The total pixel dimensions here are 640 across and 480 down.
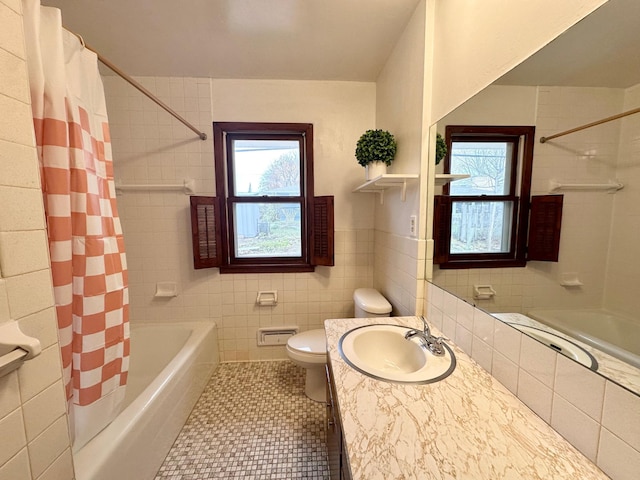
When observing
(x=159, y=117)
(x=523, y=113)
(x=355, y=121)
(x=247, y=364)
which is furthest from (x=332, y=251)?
(x=159, y=117)

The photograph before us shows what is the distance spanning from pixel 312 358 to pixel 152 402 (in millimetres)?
865

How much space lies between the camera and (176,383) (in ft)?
4.71

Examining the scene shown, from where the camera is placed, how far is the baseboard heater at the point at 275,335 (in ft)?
7.00

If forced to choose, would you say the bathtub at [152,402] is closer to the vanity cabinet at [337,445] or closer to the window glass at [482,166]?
the vanity cabinet at [337,445]

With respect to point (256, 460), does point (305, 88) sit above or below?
above

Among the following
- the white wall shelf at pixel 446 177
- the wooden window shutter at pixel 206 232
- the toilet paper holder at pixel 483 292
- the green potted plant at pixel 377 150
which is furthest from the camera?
the wooden window shutter at pixel 206 232

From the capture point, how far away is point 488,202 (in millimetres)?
959

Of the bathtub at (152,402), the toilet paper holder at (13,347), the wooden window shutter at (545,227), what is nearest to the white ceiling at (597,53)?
the wooden window shutter at (545,227)

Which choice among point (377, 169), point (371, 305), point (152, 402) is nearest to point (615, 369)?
point (371, 305)

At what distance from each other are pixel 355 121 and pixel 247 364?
7.36ft

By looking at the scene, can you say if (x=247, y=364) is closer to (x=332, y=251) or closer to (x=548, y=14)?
(x=332, y=251)

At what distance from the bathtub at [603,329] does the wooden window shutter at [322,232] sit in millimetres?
1411

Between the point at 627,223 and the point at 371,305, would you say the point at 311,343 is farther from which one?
the point at 627,223

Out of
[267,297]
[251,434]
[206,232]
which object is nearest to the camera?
[251,434]
